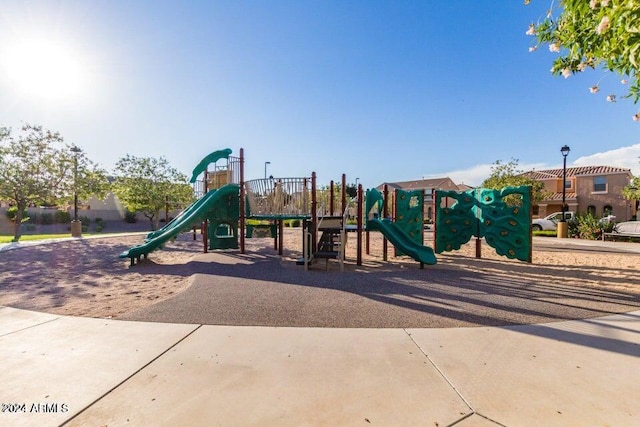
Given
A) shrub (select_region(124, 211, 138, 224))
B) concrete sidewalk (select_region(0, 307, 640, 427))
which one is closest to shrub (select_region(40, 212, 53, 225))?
shrub (select_region(124, 211, 138, 224))

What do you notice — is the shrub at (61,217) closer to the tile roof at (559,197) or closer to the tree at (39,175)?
the tree at (39,175)

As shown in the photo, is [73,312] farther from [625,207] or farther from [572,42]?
[625,207]

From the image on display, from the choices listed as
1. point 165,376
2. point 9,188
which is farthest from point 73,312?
point 9,188

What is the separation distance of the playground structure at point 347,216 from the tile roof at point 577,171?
33705mm

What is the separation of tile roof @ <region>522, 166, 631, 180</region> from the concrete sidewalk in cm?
4222

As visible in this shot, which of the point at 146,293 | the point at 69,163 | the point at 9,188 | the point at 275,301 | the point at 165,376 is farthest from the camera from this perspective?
the point at 69,163

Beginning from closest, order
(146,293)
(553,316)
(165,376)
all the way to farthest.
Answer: (165,376) < (553,316) < (146,293)

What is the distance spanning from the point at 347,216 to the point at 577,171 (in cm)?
4256

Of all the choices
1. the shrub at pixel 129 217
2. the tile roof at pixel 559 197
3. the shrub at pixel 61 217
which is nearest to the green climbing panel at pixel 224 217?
the shrub at pixel 129 217

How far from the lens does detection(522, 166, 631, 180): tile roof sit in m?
34.7

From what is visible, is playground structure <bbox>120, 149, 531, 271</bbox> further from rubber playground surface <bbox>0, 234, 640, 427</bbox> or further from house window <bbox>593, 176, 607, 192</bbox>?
house window <bbox>593, 176, 607, 192</bbox>

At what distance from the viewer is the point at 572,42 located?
4.29 meters

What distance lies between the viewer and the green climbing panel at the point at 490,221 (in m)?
10.4

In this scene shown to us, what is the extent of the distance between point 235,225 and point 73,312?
837 cm
